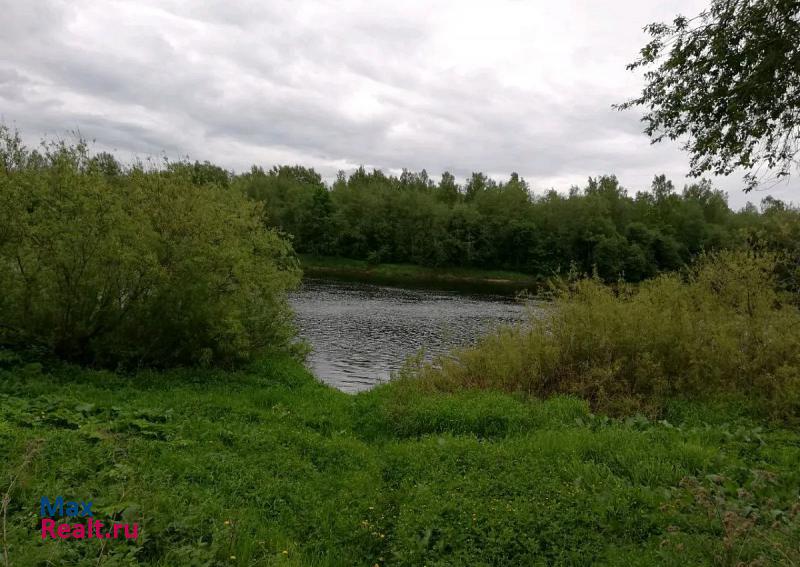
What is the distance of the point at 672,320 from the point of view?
12.6m

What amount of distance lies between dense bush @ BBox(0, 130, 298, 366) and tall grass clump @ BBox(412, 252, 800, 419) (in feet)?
19.5

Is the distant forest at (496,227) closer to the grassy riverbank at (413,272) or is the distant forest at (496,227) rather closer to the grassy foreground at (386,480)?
the grassy riverbank at (413,272)

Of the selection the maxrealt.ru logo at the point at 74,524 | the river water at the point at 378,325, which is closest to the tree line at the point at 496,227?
the river water at the point at 378,325

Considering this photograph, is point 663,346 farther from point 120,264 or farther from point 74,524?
point 120,264

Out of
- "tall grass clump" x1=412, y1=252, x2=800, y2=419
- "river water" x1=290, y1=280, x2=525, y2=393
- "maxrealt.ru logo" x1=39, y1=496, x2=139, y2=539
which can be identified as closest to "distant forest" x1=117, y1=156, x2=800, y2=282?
"river water" x1=290, y1=280, x2=525, y2=393

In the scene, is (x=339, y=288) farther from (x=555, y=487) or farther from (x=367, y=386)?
(x=555, y=487)

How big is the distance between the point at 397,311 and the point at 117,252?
24.8m

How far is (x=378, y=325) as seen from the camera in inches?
1129

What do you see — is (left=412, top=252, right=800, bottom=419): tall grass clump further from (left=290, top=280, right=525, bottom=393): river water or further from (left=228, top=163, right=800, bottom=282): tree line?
(left=228, top=163, right=800, bottom=282): tree line

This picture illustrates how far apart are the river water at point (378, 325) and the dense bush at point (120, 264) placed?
215 inches

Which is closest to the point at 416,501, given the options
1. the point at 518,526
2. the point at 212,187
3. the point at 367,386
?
the point at 518,526

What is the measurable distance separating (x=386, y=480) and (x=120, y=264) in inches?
298

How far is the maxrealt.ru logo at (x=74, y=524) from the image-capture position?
4.78 metres

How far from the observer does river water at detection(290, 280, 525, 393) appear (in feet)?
63.9
